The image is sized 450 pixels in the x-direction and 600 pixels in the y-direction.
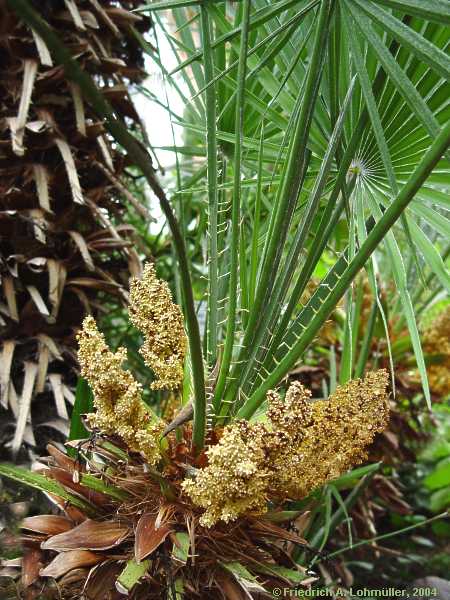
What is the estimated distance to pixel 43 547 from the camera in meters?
0.55

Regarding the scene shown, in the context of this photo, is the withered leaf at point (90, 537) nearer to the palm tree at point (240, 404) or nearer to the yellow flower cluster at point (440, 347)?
the palm tree at point (240, 404)

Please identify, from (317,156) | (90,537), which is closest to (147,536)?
(90,537)

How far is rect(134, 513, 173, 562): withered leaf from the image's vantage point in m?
0.51

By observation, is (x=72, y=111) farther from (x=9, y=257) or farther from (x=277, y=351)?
(x=277, y=351)

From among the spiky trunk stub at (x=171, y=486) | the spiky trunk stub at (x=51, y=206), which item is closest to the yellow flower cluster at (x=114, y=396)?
the spiky trunk stub at (x=171, y=486)

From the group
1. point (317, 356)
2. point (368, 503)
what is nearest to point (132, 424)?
point (368, 503)

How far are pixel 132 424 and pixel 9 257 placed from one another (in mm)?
448

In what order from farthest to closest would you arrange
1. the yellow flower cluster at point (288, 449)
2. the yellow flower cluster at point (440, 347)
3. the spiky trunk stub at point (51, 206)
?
1. the yellow flower cluster at point (440, 347)
2. the spiky trunk stub at point (51, 206)
3. the yellow flower cluster at point (288, 449)

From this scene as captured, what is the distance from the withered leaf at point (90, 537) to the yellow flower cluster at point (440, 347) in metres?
0.94

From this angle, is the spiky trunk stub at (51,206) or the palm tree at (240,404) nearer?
the palm tree at (240,404)

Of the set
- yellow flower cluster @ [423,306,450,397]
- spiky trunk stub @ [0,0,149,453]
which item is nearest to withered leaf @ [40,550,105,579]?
spiky trunk stub @ [0,0,149,453]

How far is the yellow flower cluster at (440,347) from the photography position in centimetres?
133

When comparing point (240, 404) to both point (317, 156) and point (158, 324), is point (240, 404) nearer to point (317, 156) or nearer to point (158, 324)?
point (158, 324)

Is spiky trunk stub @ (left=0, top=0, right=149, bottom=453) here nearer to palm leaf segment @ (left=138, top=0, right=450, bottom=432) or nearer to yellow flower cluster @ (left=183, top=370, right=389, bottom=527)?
palm leaf segment @ (left=138, top=0, right=450, bottom=432)
